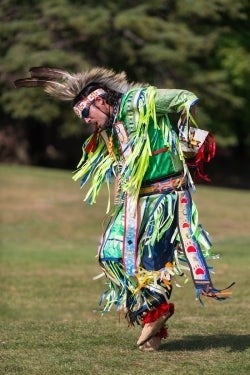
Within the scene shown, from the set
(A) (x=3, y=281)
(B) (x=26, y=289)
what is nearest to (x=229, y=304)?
(B) (x=26, y=289)

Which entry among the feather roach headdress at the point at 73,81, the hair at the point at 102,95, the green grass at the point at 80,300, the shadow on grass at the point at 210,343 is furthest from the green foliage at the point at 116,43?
the hair at the point at 102,95

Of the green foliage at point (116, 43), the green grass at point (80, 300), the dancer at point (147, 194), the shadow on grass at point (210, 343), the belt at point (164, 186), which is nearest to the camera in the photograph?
the green grass at point (80, 300)

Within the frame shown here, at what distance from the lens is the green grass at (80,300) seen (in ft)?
20.9

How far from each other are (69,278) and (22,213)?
883cm

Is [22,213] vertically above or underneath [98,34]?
underneath

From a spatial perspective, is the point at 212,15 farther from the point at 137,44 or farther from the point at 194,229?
the point at 194,229

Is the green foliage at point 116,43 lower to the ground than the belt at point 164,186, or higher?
lower

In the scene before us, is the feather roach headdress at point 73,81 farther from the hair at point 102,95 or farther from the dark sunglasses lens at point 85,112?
the dark sunglasses lens at point 85,112

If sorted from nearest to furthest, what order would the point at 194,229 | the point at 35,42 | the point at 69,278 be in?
the point at 194,229, the point at 69,278, the point at 35,42

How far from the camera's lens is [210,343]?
716cm

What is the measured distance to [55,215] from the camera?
21953 mm

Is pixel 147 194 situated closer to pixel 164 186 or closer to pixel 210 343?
pixel 164 186

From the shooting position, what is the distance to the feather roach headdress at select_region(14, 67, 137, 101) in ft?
22.0

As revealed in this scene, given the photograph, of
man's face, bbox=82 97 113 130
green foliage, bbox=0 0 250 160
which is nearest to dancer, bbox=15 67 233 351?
man's face, bbox=82 97 113 130
